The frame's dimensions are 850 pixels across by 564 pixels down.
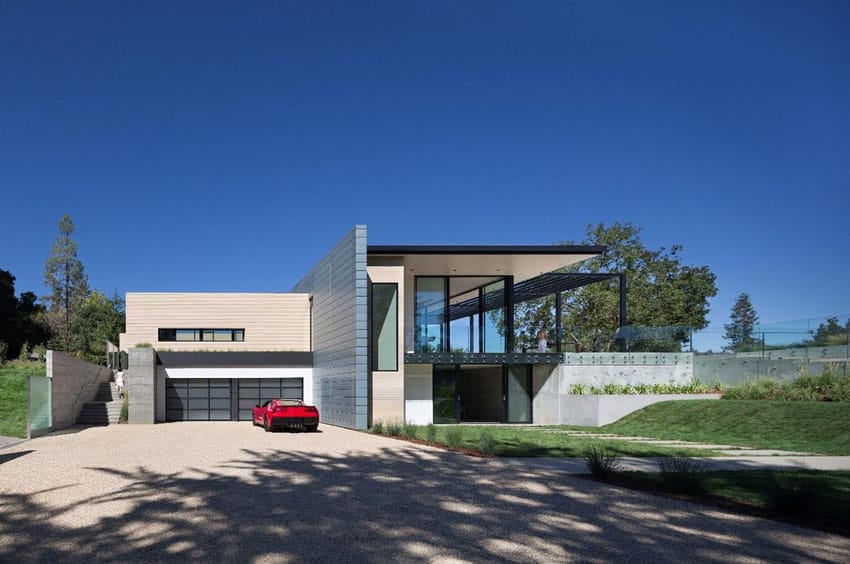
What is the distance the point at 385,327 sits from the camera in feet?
87.0

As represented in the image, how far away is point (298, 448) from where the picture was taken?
17969 millimetres

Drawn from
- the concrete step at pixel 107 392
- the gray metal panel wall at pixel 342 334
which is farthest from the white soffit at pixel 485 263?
the concrete step at pixel 107 392

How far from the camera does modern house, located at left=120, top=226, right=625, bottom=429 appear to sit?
2636 centimetres

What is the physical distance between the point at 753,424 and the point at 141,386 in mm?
24422

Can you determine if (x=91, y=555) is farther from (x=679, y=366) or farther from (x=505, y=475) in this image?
(x=679, y=366)

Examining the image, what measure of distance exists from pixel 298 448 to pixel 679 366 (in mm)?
17782

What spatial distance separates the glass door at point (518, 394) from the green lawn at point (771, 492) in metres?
17.9

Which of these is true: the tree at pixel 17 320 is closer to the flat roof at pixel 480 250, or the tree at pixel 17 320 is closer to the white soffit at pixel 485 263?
the white soffit at pixel 485 263

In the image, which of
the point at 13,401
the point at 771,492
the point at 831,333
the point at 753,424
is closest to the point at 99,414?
the point at 13,401

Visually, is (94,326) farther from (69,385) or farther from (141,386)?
(69,385)

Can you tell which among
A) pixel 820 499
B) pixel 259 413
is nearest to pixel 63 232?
pixel 259 413

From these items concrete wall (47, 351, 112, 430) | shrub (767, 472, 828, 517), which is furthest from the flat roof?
shrub (767, 472, 828, 517)

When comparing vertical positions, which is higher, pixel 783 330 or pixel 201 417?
pixel 783 330

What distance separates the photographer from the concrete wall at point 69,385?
25562 millimetres
